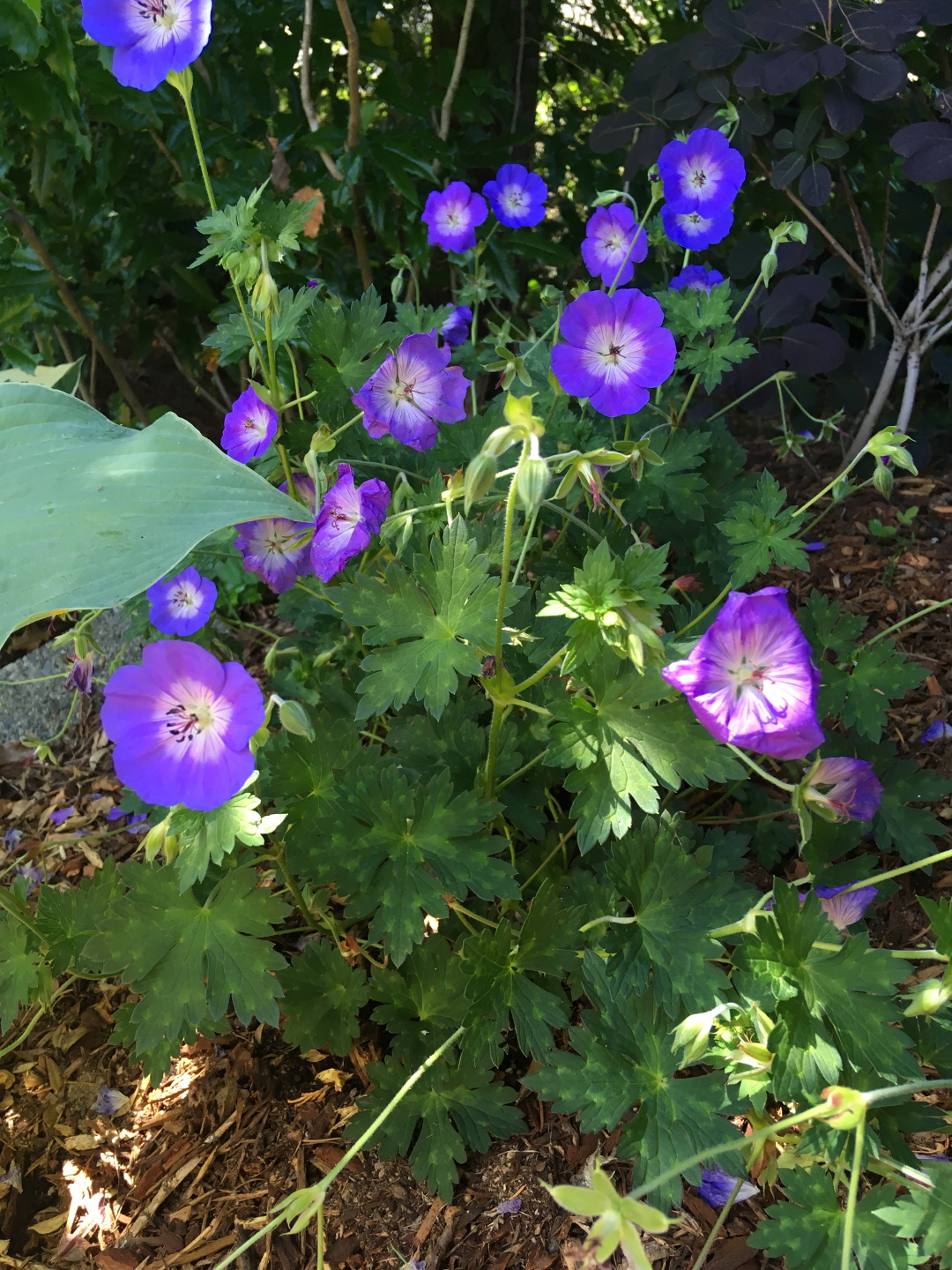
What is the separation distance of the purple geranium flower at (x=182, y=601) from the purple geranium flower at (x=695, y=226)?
108 cm

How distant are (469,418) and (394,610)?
0.59 meters

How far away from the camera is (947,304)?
6.66ft

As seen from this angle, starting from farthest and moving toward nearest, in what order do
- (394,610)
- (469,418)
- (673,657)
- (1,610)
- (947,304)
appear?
(947,304) < (469,418) < (394,610) < (673,657) < (1,610)

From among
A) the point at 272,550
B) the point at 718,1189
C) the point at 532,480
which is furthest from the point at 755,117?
the point at 718,1189

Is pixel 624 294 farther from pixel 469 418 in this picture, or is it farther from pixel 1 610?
pixel 1 610

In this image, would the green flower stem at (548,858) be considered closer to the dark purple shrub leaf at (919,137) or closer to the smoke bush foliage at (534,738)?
the smoke bush foliage at (534,738)

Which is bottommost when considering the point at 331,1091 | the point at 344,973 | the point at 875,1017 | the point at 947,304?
the point at 331,1091

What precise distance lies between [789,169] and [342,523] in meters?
1.32

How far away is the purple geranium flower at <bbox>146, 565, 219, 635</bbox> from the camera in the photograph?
1.46 m

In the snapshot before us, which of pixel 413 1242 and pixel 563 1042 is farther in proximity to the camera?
pixel 563 1042

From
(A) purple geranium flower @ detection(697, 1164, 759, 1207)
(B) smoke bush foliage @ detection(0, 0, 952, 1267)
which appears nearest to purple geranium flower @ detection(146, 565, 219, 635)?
(B) smoke bush foliage @ detection(0, 0, 952, 1267)

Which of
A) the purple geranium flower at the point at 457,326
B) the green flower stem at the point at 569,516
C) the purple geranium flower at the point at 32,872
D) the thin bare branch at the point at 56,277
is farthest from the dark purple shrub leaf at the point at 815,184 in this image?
the purple geranium flower at the point at 32,872

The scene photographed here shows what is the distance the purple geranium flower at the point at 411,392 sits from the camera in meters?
1.36

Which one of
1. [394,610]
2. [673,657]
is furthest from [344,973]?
[673,657]
